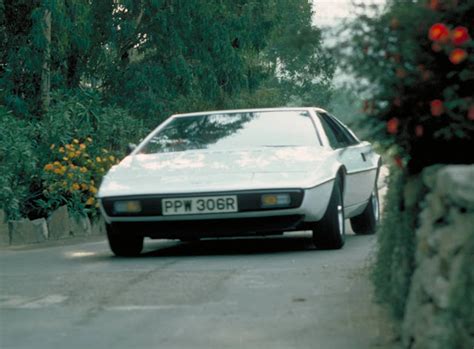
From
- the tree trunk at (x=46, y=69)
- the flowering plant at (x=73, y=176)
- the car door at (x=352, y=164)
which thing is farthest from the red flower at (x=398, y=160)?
the tree trunk at (x=46, y=69)

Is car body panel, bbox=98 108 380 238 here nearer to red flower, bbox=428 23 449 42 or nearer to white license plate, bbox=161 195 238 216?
white license plate, bbox=161 195 238 216

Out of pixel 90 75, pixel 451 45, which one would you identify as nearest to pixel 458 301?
pixel 451 45

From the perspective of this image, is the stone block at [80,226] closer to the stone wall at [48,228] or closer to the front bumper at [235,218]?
the stone wall at [48,228]

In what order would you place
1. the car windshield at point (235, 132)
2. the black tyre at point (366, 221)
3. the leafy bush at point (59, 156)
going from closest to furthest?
the car windshield at point (235, 132) < the black tyre at point (366, 221) < the leafy bush at point (59, 156)

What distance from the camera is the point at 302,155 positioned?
A: 34.3 ft

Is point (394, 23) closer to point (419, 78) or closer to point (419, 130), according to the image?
point (419, 78)

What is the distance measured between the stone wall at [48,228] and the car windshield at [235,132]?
2.40 meters

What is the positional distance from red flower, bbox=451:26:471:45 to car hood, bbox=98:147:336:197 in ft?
16.1

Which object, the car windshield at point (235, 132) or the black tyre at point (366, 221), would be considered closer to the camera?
the car windshield at point (235, 132)

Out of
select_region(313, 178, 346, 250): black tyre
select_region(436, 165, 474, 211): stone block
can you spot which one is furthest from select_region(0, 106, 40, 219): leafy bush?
select_region(436, 165, 474, 211): stone block

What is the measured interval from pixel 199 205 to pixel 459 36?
5.10 metres

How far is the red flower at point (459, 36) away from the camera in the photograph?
4.88 m

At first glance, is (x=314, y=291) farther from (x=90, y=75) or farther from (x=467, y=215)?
(x=90, y=75)

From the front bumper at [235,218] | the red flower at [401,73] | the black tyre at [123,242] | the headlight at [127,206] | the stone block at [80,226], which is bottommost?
the stone block at [80,226]
